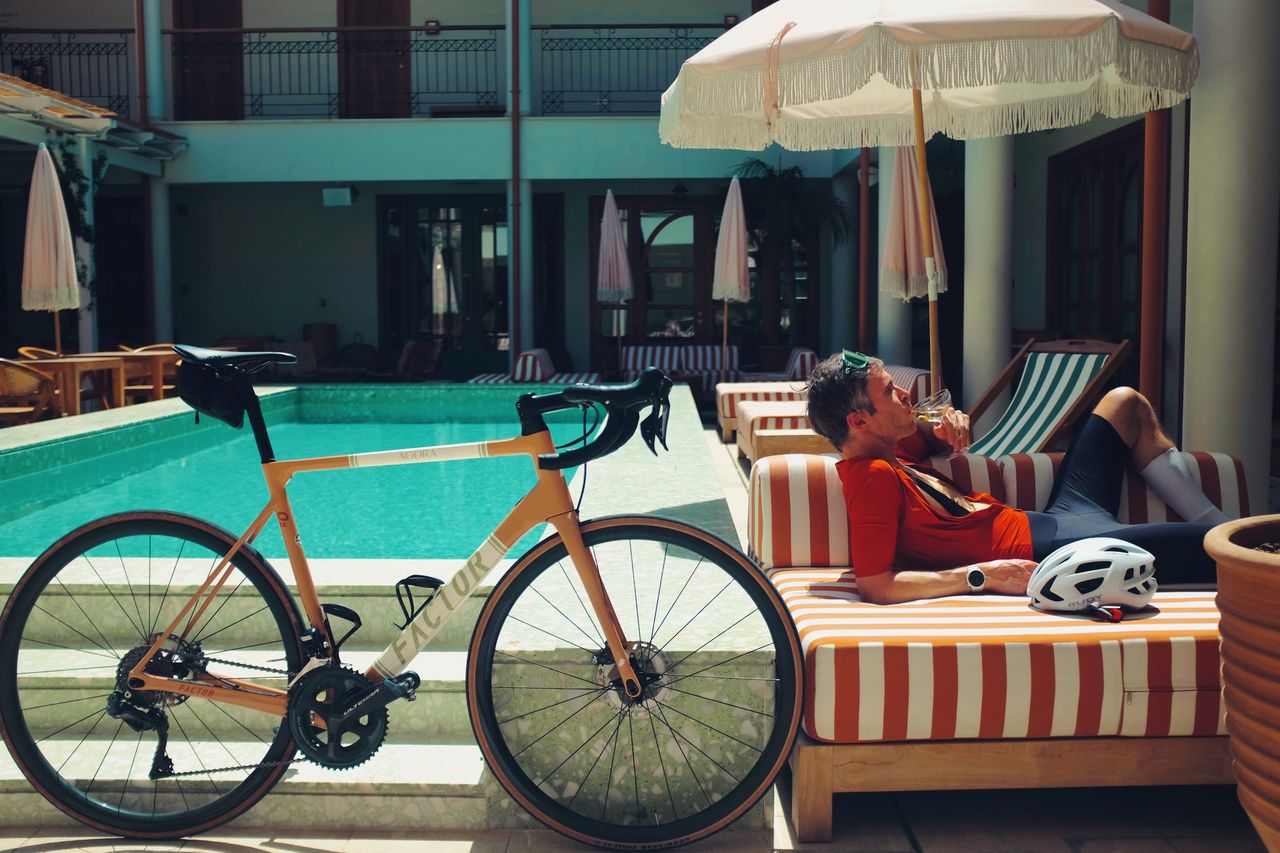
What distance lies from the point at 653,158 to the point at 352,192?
13.3ft

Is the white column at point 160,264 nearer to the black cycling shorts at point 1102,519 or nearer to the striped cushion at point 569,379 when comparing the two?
the striped cushion at point 569,379

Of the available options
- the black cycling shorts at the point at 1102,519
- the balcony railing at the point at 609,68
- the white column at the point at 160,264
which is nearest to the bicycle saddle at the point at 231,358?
the black cycling shorts at the point at 1102,519

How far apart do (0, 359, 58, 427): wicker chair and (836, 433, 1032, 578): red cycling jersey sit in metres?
6.78

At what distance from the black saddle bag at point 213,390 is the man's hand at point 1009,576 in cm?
170

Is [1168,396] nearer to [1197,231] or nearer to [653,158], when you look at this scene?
[1197,231]

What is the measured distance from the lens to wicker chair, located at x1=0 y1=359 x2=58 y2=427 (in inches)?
314

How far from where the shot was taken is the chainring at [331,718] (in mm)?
2301

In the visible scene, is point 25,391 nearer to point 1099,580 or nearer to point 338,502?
point 338,502

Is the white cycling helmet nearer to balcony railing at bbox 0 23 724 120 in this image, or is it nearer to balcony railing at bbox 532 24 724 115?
balcony railing at bbox 532 24 724 115

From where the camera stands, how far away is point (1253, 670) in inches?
71.1

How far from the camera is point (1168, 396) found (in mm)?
7277

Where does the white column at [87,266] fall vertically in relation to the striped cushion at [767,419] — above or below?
above

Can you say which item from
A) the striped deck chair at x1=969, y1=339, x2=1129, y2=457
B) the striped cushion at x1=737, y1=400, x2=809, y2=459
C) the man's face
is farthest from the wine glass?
the striped cushion at x1=737, y1=400, x2=809, y2=459

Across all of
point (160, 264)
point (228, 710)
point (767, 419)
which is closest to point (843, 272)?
point (767, 419)
